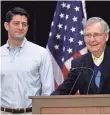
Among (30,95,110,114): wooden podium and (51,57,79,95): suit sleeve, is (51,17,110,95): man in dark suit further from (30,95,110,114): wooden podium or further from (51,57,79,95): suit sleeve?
(30,95,110,114): wooden podium

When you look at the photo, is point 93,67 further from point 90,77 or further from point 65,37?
point 65,37

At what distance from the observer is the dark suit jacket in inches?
105

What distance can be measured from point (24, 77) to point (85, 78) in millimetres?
833

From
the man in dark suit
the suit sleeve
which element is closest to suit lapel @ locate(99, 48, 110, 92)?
the man in dark suit

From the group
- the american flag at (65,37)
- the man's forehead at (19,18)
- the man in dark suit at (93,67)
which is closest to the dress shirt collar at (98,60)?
the man in dark suit at (93,67)

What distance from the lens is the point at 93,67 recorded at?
2760 millimetres

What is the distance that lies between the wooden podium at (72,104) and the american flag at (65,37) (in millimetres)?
2357

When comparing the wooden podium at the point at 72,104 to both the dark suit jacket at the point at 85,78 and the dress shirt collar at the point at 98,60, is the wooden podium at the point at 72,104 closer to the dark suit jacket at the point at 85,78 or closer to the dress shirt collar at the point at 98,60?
the dark suit jacket at the point at 85,78

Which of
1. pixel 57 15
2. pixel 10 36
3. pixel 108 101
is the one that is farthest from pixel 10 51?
pixel 108 101

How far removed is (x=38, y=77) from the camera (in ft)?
11.4

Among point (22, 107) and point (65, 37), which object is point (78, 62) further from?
point (65, 37)

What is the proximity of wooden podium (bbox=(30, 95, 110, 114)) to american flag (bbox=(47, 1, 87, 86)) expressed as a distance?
7.73 feet

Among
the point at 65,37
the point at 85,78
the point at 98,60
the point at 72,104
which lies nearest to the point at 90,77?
the point at 85,78

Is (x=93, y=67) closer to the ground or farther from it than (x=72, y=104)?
farther from it
